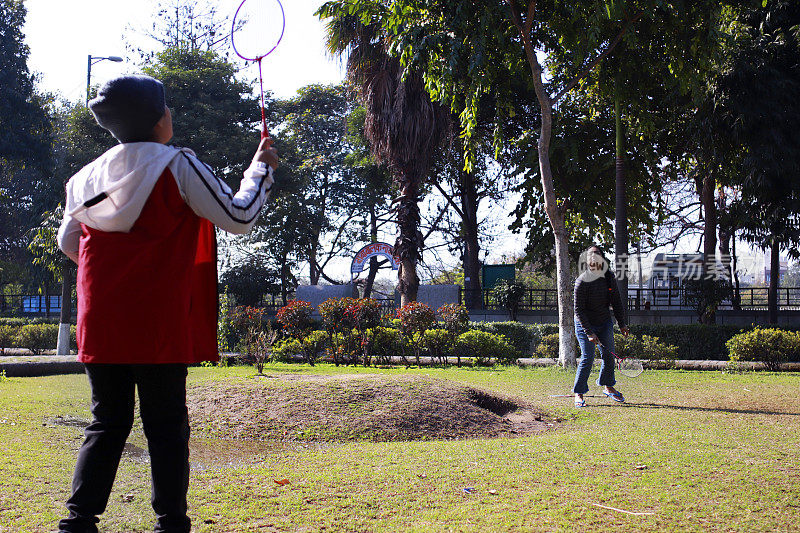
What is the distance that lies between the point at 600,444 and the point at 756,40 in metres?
15.4

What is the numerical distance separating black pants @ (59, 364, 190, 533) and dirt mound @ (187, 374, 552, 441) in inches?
135

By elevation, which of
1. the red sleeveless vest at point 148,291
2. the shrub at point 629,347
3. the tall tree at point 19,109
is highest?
the tall tree at point 19,109

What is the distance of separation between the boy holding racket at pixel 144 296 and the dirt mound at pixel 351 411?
3.46 metres

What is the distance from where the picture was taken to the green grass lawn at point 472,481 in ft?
11.3

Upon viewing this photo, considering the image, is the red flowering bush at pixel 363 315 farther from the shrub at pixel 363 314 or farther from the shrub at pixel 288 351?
the shrub at pixel 288 351

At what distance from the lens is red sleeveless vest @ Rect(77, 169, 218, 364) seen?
8.49 ft

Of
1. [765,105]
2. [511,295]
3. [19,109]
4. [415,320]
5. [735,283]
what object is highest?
[19,109]

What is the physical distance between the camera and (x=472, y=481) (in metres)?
4.26

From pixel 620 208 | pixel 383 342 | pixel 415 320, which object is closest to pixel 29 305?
pixel 383 342

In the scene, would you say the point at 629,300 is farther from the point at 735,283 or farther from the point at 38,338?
the point at 38,338

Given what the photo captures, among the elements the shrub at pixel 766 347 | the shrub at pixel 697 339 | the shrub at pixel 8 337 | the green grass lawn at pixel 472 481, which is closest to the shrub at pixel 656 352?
the shrub at pixel 766 347

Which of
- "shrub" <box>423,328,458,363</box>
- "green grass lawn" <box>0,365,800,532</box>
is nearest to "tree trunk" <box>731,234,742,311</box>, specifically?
"shrub" <box>423,328,458,363</box>

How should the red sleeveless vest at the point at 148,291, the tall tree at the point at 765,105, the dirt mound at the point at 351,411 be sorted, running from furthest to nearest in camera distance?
the tall tree at the point at 765,105 < the dirt mound at the point at 351,411 < the red sleeveless vest at the point at 148,291

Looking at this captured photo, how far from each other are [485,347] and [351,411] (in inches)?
357
